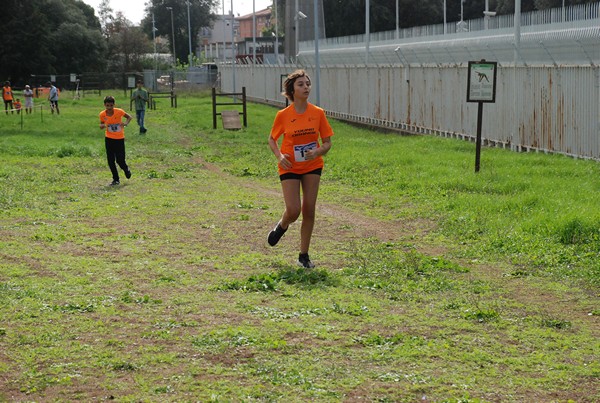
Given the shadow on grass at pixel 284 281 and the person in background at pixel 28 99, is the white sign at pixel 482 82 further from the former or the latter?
the person in background at pixel 28 99

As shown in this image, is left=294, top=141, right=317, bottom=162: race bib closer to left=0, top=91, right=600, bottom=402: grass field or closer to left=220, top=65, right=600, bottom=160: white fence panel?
left=0, top=91, right=600, bottom=402: grass field

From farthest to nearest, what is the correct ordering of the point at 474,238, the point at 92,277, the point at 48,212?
1. the point at 48,212
2. the point at 474,238
3. the point at 92,277

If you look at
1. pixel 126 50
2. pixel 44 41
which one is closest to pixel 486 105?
pixel 44 41

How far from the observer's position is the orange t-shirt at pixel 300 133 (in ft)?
31.4

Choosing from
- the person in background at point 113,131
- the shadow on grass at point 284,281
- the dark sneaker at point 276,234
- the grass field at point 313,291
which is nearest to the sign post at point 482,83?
the grass field at point 313,291

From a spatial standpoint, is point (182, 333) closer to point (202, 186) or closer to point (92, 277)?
point (92, 277)

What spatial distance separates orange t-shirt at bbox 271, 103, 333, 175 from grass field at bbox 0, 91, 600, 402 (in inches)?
39.4

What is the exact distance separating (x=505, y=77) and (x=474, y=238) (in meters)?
12.1

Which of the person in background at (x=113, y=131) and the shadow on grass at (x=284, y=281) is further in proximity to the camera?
the person in background at (x=113, y=131)

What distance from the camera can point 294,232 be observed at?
480 inches

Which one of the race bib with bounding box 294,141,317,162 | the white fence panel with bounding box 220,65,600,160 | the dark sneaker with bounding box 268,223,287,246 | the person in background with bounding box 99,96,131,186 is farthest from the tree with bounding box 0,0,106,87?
the race bib with bounding box 294,141,317,162

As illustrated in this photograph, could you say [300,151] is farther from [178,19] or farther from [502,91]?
[178,19]

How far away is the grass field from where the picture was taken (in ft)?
19.9

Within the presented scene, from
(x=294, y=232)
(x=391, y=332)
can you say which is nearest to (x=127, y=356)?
(x=391, y=332)
